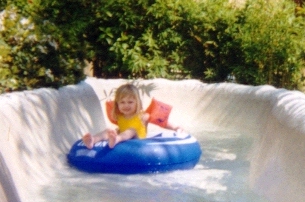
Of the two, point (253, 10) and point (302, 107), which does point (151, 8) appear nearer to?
point (253, 10)

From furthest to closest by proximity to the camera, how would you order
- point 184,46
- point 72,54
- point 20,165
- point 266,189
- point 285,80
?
point 184,46 < point 285,80 < point 72,54 < point 20,165 < point 266,189

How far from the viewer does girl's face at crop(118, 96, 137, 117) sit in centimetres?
755

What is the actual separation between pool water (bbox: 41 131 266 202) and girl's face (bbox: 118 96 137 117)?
34.8 inches

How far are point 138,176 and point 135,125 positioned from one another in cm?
92

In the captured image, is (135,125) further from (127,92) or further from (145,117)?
(127,92)

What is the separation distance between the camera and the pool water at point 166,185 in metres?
5.58

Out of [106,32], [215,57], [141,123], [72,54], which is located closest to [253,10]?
[215,57]

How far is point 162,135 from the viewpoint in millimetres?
7391

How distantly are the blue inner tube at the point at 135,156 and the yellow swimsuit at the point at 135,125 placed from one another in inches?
17.5

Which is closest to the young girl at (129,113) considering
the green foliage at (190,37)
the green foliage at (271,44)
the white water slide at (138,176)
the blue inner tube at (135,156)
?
the blue inner tube at (135,156)

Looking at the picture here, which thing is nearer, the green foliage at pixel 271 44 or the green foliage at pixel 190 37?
the green foliage at pixel 271 44

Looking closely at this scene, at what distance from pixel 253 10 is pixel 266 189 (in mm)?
7524

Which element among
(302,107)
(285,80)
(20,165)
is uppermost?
(302,107)

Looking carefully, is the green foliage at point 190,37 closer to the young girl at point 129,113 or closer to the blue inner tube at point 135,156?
the young girl at point 129,113
